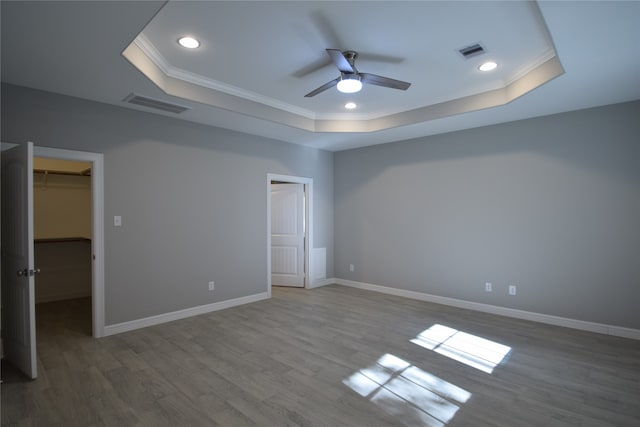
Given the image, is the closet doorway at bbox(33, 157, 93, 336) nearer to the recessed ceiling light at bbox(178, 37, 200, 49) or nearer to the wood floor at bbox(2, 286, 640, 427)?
the wood floor at bbox(2, 286, 640, 427)

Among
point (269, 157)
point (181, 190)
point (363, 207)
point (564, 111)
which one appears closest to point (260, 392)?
point (181, 190)

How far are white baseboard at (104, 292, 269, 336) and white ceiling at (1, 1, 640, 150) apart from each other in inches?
102

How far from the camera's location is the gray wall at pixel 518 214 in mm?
3760

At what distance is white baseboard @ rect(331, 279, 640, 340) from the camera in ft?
12.2

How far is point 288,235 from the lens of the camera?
627 cm

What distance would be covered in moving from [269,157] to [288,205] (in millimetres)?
1156

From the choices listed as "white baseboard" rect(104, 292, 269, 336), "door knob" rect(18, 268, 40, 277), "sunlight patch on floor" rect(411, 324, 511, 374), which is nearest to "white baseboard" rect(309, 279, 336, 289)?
"white baseboard" rect(104, 292, 269, 336)

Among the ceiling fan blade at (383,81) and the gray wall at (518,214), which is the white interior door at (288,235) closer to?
the gray wall at (518,214)

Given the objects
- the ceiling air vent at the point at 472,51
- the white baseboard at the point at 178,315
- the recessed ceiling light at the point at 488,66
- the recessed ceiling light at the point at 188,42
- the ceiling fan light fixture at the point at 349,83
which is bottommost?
the white baseboard at the point at 178,315

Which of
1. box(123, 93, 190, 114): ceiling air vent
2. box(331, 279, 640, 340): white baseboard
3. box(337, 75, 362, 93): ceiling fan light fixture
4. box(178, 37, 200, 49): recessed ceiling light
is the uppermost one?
box(178, 37, 200, 49): recessed ceiling light

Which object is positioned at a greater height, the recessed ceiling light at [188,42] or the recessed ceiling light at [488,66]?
the recessed ceiling light at [188,42]

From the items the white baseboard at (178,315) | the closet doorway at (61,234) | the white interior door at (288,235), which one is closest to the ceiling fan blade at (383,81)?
the white interior door at (288,235)

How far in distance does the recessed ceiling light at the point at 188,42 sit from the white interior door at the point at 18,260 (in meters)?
1.56

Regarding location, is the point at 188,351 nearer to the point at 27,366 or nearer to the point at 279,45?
the point at 27,366
